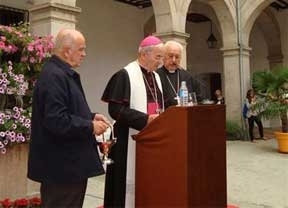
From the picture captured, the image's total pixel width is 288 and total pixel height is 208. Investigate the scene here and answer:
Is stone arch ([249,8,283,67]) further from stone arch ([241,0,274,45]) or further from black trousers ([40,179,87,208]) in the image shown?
black trousers ([40,179,87,208])

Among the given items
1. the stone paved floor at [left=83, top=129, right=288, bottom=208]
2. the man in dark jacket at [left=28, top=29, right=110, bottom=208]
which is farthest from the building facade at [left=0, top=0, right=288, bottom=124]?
the man in dark jacket at [left=28, top=29, right=110, bottom=208]

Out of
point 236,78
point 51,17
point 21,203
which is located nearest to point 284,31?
point 236,78

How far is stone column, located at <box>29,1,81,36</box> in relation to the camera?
6.70 m

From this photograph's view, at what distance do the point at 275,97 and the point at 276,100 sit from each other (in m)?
0.09

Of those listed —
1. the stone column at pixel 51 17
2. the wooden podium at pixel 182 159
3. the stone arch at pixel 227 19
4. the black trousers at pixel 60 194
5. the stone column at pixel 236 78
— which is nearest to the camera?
the black trousers at pixel 60 194

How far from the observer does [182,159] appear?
2.95 m

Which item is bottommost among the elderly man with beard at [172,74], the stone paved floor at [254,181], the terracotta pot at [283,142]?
the stone paved floor at [254,181]

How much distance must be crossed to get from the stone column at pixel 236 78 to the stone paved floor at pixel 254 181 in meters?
3.01

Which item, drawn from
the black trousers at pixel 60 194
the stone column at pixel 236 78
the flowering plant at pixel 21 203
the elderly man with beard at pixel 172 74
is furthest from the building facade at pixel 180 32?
the black trousers at pixel 60 194

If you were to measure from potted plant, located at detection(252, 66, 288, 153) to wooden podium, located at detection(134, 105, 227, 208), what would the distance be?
22.7 ft

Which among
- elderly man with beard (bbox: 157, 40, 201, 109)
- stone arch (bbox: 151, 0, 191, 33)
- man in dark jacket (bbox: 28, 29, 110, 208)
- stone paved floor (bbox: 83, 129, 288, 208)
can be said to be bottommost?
stone paved floor (bbox: 83, 129, 288, 208)

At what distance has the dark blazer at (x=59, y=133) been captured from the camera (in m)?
2.47

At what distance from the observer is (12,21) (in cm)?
1056

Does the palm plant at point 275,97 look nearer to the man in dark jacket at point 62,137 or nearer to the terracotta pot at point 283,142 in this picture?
the terracotta pot at point 283,142
